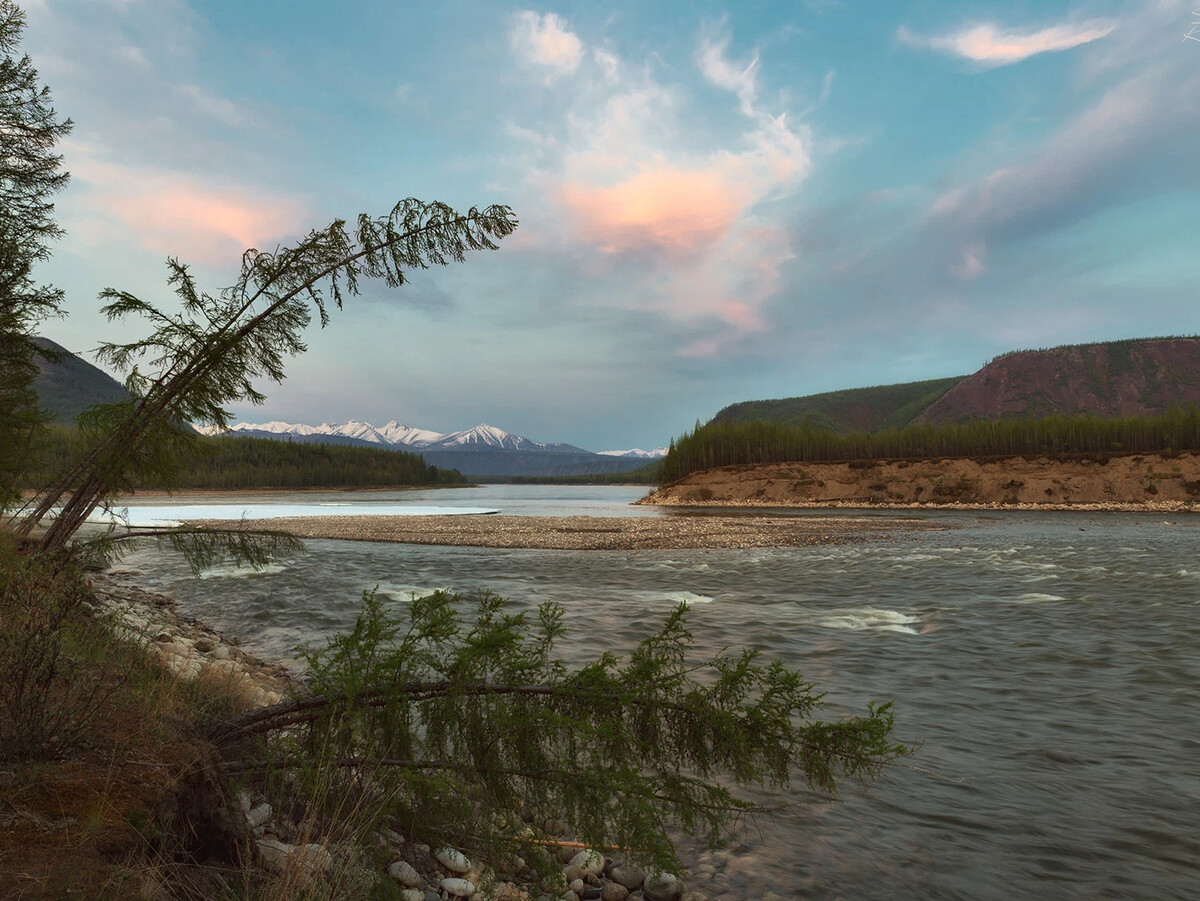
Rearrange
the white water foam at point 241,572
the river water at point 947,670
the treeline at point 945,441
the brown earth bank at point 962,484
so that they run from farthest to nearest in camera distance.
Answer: the treeline at point 945,441 < the brown earth bank at point 962,484 < the white water foam at point 241,572 < the river water at point 947,670

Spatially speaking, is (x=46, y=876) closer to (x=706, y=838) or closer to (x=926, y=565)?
(x=706, y=838)

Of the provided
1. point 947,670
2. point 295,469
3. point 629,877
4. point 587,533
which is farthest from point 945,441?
point 295,469

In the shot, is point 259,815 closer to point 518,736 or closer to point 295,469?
point 518,736

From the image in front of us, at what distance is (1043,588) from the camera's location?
17.5 m

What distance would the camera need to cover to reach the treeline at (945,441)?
79562 millimetres

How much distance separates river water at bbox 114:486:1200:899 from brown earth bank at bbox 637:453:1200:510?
54843 millimetres

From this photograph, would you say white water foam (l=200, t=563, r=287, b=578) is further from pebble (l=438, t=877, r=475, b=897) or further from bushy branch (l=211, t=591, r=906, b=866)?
pebble (l=438, t=877, r=475, b=897)

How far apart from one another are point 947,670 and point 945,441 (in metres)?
99.0

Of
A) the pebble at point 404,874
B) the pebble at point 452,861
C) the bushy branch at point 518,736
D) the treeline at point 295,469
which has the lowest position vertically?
the pebble at point 452,861

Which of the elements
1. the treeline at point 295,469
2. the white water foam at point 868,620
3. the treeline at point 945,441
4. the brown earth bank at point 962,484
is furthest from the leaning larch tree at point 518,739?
the treeline at point 295,469

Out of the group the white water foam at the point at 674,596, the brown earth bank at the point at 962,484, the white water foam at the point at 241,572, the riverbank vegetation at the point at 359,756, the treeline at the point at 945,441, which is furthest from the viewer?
the treeline at the point at 945,441

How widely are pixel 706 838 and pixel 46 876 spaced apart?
14.7ft

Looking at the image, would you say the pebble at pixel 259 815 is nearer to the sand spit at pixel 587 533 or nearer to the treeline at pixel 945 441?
the sand spit at pixel 587 533

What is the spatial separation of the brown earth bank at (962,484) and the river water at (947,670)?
5484 cm
